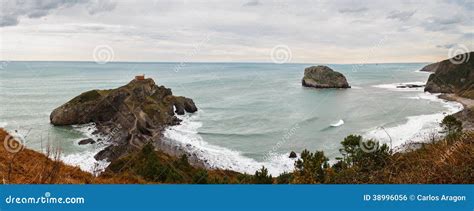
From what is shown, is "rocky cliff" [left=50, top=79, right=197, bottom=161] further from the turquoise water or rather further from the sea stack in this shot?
the sea stack

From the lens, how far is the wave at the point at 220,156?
32688 mm

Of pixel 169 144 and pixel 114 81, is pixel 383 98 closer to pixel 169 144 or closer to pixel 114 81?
pixel 169 144

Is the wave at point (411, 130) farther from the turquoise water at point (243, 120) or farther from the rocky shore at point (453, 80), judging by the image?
the rocky shore at point (453, 80)

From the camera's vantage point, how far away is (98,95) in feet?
166

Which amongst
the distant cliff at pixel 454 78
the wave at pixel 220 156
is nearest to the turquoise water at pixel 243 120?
the wave at pixel 220 156

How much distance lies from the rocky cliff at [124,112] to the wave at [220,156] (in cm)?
242

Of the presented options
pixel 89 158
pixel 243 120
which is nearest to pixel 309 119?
pixel 243 120

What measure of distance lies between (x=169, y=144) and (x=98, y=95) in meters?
16.0

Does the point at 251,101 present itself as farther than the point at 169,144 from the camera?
Yes

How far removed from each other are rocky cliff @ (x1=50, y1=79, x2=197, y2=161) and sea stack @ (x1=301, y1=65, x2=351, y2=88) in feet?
163

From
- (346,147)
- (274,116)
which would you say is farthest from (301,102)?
(346,147)

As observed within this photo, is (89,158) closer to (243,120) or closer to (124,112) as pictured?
(124,112)

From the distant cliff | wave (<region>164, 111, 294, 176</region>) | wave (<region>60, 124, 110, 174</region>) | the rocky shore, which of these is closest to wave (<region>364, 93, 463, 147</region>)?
wave (<region>164, 111, 294, 176</region>)

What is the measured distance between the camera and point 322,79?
3994 inches
